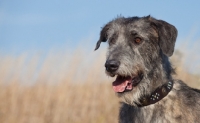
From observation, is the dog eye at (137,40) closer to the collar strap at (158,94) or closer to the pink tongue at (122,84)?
the pink tongue at (122,84)

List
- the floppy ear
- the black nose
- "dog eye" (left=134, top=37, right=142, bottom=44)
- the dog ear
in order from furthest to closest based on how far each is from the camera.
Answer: the floppy ear, "dog eye" (left=134, top=37, right=142, bottom=44), the dog ear, the black nose

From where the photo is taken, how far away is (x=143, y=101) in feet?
19.9

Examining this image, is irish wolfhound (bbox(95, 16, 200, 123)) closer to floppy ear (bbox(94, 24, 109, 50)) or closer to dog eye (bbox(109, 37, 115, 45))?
dog eye (bbox(109, 37, 115, 45))

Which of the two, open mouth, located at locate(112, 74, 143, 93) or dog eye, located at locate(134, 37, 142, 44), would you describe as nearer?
open mouth, located at locate(112, 74, 143, 93)

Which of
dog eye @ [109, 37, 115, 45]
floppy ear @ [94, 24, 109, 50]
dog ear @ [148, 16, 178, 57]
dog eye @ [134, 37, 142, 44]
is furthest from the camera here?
floppy ear @ [94, 24, 109, 50]

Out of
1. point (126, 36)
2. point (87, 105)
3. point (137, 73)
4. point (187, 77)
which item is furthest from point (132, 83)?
point (187, 77)

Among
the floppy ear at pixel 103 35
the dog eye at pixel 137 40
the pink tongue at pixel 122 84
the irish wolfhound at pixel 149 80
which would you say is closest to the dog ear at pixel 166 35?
the irish wolfhound at pixel 149 80

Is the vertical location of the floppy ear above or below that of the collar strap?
above

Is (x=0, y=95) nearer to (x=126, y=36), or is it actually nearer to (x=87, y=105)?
(x=87, y=105)

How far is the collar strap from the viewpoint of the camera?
5996 mm

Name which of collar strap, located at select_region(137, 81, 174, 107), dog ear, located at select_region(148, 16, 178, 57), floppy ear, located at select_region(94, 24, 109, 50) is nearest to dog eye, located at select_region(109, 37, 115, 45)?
floppy ear, located at select_region(94, 24, 109, 50)

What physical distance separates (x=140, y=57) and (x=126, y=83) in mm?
388

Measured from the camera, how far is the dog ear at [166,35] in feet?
19.6

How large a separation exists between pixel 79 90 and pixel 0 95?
2212 millimetres
